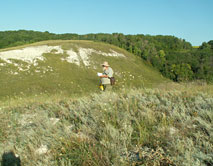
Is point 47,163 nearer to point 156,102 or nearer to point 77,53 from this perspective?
point 156,102

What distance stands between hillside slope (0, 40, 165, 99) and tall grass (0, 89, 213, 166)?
25836mm

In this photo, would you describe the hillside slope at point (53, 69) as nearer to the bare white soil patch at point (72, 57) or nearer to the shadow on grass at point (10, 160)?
the bare white soil patch at point (72, 57)

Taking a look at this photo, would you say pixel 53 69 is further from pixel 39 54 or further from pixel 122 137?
pixel 122 137

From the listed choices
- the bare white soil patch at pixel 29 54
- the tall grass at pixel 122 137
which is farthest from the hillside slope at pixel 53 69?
the tall grass at pixel 122 137

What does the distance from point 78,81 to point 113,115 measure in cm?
4378

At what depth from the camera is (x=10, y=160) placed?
3482 mm

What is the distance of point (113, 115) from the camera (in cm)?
412

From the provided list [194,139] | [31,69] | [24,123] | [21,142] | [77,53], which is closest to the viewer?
[194,139]

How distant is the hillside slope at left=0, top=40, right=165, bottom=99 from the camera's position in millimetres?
36750

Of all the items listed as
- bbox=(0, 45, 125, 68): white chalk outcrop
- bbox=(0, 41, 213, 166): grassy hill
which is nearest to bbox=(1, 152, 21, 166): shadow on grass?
bbox=(0, 41, 213, 166): grassy hill

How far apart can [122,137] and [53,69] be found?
4865 centimetres

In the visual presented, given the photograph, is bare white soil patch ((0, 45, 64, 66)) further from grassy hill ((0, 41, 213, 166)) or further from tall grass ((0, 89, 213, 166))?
tall grass ((0, 89, 213, 166))

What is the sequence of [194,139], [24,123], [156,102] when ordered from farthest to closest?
1. [24,123]
2. [156,102]
3. [194,139]

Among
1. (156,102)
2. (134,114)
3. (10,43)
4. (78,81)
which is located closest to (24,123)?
(134,114)
